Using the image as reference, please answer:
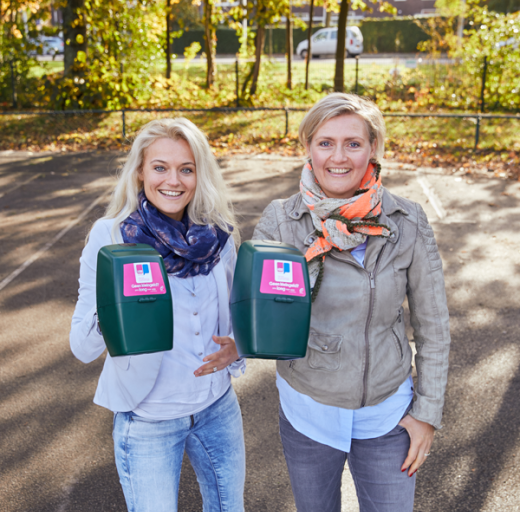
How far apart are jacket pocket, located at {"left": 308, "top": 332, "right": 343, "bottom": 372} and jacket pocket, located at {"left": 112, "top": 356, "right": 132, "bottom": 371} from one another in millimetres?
630

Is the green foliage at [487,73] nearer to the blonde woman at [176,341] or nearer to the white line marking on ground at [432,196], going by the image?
the white line marking on ground at [432,196]

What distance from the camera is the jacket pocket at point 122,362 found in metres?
1.86

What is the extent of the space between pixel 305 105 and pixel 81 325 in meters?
12.4

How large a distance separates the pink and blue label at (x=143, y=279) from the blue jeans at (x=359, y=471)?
723 millimetres

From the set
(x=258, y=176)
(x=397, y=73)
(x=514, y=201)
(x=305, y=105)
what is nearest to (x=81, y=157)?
(x=258, y=176)

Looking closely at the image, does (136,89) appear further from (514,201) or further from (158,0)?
(514,201)

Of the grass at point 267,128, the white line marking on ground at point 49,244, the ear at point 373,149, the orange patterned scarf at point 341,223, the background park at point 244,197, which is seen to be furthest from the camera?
the grass at point 267,128

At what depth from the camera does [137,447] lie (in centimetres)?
189

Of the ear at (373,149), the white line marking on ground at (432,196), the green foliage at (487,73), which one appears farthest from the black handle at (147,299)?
the green foliage at (487,73)

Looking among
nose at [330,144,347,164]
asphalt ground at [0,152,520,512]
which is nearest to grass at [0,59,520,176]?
asphalt ground at [0,152,520,512]

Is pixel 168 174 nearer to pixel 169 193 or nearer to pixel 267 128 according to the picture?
pixel 169 193

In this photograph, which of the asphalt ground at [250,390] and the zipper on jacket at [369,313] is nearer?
the zipper on jacket at [369,313]

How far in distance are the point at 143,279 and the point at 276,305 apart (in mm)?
402

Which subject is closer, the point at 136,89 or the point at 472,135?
the point at 472,135
